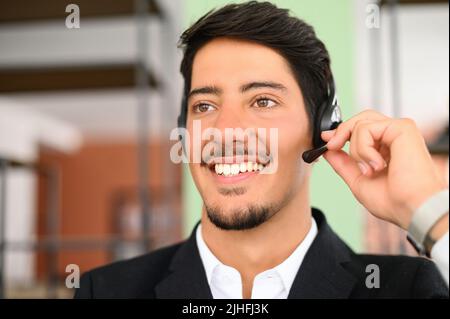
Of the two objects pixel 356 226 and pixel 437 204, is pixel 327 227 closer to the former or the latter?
pixel 437 204

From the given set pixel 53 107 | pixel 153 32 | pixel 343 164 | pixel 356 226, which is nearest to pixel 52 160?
pixel 53 107

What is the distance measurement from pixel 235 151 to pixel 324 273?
21 cm

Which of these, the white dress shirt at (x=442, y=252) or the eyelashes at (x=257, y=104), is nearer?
the white dress shirt at (x=442, y=252)

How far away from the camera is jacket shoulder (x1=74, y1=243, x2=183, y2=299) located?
2.91ft

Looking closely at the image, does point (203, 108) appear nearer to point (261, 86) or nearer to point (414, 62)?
point (261, 86)

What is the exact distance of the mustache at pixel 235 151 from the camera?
0.77 meters

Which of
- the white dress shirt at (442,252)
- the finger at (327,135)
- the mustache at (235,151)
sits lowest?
the white dress shirt at (442,252)

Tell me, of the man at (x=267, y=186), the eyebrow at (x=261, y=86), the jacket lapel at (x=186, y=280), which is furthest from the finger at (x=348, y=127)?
the jacket lapel at (x=186, y=280)

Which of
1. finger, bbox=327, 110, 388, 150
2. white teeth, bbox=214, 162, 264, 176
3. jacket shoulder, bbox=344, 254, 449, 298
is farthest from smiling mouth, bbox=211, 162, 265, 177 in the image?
jacket shoulder, bbox=344, 254, 449, 298

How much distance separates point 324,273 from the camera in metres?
0.82

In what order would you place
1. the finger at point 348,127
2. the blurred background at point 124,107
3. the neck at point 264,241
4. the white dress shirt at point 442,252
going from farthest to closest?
the blurred background at point 124,107 < the neck at point 264,241 < the finger at point 348,127 < the white dress shirt at point 442,252

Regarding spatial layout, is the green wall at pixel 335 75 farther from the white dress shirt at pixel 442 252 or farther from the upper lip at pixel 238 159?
the white dress shirt at pixel 442 252

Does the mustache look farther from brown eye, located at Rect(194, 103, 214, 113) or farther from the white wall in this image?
the white wall

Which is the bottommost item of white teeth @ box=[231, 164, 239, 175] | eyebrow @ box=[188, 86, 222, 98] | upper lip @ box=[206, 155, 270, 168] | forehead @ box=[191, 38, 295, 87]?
white teeth @ box=[231, 164, 239, 175]
